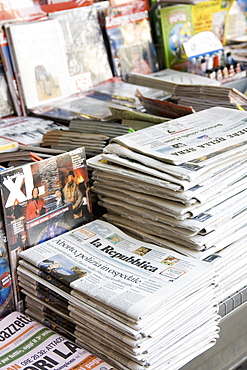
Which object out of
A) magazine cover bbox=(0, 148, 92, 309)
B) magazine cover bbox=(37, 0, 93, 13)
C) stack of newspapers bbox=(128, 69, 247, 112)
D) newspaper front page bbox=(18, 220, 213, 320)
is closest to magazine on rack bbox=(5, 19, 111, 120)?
magazine cover bbox=(37, 0, 93, 13)

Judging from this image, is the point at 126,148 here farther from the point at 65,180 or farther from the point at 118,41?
the point at 118,41

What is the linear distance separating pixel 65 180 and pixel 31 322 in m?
0.43

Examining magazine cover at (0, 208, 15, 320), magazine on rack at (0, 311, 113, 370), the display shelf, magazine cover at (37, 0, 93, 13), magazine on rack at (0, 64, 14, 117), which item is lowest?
the display shelf

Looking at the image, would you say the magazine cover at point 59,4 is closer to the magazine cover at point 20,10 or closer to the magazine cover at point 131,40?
the magazine cover at point 20,10

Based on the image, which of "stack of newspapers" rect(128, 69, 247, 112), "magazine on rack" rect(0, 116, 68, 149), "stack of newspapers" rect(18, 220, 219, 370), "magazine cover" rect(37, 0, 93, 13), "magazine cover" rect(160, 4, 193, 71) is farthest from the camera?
"magazine cover" rect(160, 4, 193, 71)

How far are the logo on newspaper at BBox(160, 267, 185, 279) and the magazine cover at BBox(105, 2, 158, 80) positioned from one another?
1.92 meters

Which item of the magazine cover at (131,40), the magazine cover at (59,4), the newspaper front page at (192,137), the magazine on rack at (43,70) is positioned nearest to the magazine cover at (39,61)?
the magazine on rack at (43,70)

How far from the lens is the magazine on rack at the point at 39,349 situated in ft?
4.41

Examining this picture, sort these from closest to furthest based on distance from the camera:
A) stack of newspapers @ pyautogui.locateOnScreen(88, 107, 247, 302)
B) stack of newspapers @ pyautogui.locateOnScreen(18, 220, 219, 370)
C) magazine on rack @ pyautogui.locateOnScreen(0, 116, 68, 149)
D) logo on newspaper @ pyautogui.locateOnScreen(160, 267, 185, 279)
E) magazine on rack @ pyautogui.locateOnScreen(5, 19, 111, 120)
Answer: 1. stack of newspapers @ pyautogui.locateOnScreen(18, 220, 219, 370)
2. logo on newspaper @ pyautogui.locateOnScreen(160, 267, 185, 279)
3. stack of newspapers @ pyautogui.locateOnScreen(88, 107, 247, 302)
4. magazine on rack @ pyautogui.locateOnScreen(0, 116, 68, 149)
5. magazine on rack @ pyautogui.locateOnScreen(5, 19, 111, 120)

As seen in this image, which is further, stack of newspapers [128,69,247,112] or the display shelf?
stack of newspapers [128,69,247,112]

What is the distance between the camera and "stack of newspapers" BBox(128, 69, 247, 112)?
8.07 ft

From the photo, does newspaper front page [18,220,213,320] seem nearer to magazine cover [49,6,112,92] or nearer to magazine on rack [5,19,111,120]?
magazine on rack [5,19,111,120]

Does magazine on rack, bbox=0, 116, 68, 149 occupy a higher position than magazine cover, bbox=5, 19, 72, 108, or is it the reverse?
magazine cover, bbox=5, 19, 72, 108

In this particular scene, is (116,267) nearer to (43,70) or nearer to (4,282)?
(4,282)
